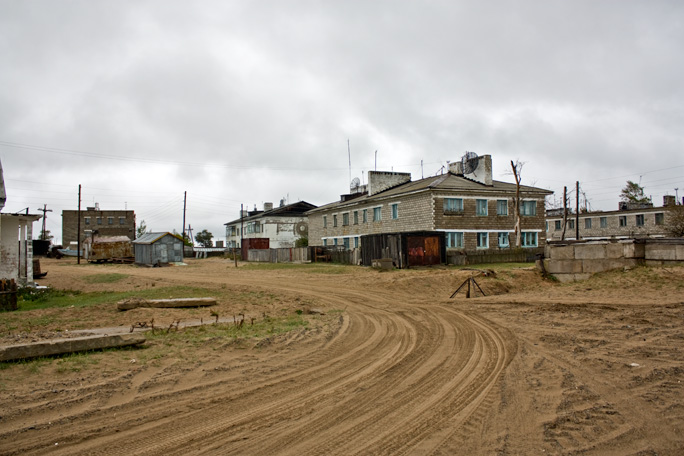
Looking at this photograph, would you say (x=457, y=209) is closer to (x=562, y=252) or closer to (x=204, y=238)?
(x=562, y=252)

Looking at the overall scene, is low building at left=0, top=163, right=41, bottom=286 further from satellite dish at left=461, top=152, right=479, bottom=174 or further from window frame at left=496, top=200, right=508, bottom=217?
satellite dish at left=461, top=152, right=479, bottom=174

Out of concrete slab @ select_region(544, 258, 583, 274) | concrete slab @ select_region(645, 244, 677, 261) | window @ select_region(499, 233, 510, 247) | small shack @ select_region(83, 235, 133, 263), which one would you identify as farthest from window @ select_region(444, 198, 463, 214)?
small shack @ select_region(83, 235, 133, 263)

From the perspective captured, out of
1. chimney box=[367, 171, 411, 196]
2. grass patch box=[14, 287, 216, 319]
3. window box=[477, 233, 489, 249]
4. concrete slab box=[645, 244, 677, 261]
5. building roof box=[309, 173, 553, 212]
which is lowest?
grass patch box=[14, 287, 216, 319]

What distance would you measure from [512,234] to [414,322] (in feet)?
91.9

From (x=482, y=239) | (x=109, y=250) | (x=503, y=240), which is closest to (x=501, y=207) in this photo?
(x=503, y=240)

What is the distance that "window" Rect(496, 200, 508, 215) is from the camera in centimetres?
3738

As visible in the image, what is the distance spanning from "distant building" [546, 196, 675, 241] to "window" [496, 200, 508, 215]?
15027mm

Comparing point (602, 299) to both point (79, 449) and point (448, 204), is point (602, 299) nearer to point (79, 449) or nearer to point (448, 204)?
point (79, 449)

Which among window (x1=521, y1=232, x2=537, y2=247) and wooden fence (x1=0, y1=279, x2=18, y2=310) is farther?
window (x1=521, y1=232, x2=537, y2=247)

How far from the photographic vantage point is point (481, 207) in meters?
36.5

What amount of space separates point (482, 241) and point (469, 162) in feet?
25.0

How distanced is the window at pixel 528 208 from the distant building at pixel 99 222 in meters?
65.9

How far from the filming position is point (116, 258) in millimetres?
47781

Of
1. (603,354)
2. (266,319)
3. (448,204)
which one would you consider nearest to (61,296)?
(266,319)
